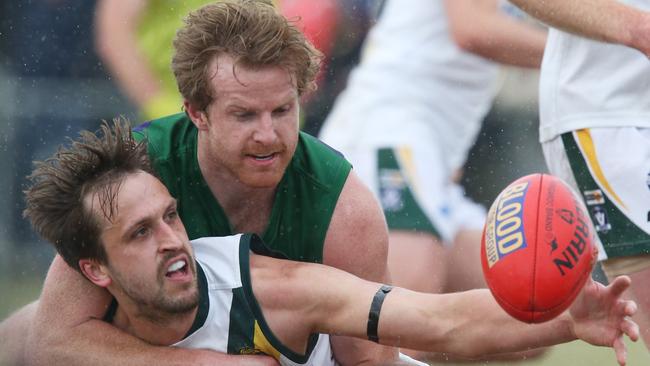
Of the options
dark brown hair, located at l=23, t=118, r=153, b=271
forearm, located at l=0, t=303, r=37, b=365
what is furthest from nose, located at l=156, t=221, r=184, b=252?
forearm, located at l=0, t=303, r=37, b=365

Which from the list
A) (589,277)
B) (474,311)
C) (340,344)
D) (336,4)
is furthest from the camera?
(336,4)

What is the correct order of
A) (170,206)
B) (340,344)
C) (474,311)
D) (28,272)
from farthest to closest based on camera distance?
1. (28,272)
2. (340,344)
3. (170,206)
4. (474,311)

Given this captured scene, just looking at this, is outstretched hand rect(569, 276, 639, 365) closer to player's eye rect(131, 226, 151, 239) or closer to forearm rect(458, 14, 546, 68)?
player's eye rect(131, 226, 151, 239)

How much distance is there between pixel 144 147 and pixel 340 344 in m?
0.96

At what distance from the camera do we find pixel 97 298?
15.1 ft

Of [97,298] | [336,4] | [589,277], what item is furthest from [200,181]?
[336,4]

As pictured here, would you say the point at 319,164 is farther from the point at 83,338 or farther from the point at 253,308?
the point at 83,338

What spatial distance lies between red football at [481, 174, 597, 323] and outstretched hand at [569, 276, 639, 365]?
69 mm

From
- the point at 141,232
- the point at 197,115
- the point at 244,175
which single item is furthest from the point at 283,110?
the point at 141,232

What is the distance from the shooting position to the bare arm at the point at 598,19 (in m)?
4.52

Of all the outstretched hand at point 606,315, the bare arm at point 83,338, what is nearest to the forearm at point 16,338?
the bare arm at point 83,338

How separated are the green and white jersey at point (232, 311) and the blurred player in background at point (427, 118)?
1134 mm

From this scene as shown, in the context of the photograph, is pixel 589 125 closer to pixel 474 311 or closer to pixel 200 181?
pixel 474 311

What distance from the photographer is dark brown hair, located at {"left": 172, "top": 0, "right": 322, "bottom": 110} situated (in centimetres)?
459
